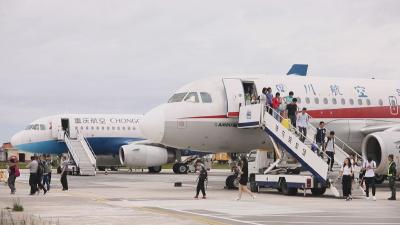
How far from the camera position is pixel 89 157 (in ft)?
179

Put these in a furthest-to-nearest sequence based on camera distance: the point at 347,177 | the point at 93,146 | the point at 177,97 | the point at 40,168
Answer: the point at 93,146
the point at 177,97
the point at 40,168
the point at 347,177

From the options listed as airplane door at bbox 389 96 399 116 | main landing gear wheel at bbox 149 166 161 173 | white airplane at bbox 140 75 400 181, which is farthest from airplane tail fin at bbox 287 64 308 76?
main landing gear wheel at bbox 149 166 161 173

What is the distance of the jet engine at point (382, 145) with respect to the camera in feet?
95.7

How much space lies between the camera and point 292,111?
99.2 feet

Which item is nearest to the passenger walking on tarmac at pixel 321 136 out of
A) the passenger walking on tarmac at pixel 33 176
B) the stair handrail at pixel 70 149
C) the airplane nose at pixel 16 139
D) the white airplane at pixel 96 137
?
the passenger walking on tarmac at pixel 33 176

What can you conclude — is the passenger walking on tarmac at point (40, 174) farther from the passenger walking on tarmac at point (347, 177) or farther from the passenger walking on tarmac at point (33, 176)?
the passenger walking on tarmac at point (347, 177)

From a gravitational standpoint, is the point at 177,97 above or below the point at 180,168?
above

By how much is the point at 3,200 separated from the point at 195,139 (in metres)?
8.64

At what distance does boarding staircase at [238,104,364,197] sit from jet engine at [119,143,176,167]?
25539 millimetres

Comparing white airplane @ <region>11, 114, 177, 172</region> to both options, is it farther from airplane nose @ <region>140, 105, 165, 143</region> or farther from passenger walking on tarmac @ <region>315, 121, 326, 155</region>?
passenger walking on tarmac @ <region>315, 121, 326, 155</region>

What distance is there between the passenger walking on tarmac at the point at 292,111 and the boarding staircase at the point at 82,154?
25571 mm

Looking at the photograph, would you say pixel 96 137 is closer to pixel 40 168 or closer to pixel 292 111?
pixel 40 168

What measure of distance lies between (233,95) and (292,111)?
8.33 ft

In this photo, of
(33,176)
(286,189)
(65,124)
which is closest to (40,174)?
(33,176)
